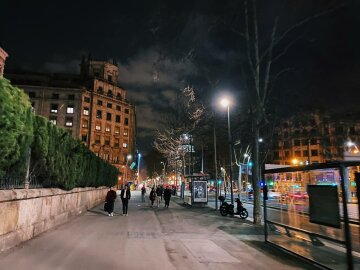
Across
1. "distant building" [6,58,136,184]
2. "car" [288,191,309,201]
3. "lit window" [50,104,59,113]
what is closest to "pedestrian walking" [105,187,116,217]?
"car" [288,191,309,201]

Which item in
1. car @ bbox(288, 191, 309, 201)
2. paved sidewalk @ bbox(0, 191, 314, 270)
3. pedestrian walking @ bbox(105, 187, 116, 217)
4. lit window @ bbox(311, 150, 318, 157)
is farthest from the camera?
lit window @ bbox(311, 150, 318, 157)

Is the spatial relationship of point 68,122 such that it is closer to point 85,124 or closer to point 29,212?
point 85,124

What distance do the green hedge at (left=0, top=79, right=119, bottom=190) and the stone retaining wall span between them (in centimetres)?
64

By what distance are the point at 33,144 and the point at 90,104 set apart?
80.5 metres

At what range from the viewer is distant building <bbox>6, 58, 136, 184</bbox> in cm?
8344

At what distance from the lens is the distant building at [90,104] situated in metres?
83.4

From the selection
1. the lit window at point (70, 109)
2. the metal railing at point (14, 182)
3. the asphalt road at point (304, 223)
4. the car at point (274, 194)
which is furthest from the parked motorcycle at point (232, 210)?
the lit window at point (70, 109)

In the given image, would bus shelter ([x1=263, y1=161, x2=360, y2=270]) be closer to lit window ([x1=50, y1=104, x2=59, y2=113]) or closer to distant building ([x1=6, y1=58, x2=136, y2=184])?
distant building ([x1=6, y1=58, x2=136, y2=184])

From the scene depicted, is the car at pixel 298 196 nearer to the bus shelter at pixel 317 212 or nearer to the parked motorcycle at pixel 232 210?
the bus shelter at pixel 317 212

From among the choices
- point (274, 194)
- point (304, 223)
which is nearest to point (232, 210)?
point (274, 194)

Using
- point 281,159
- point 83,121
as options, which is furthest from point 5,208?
point 281,159

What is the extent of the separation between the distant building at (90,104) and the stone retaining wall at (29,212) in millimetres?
64400

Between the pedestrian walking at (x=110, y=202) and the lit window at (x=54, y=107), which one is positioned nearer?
the pedestrian walking at (x=110, y=202)

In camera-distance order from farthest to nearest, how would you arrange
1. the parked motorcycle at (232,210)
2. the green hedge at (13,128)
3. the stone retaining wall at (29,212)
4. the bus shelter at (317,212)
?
1. the parked motorcycle at (232,210)
2. the stone retaining wall at (29,212)
3. the green hedge at (13,128)
4. the bus shelter at (317,212)
